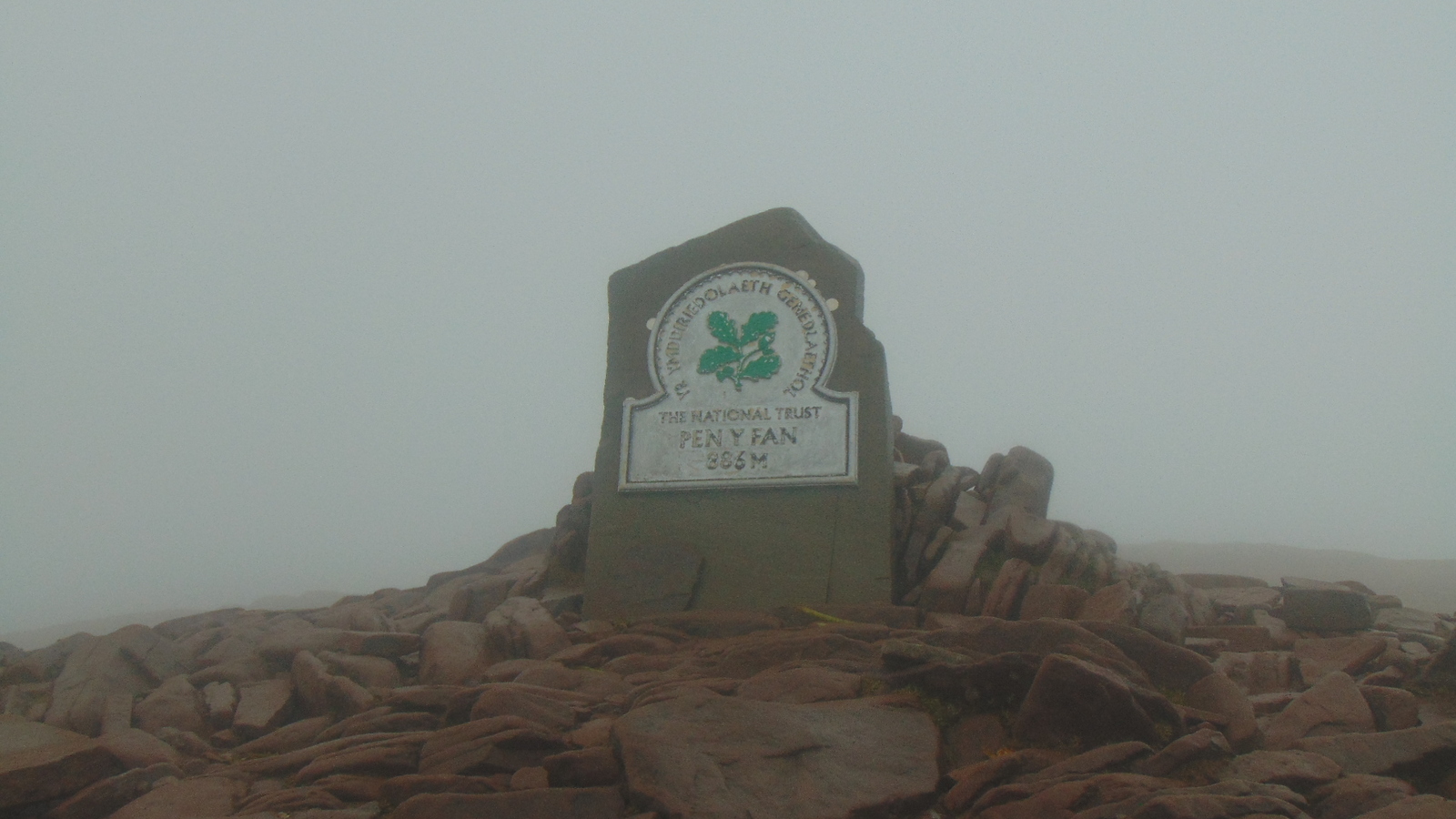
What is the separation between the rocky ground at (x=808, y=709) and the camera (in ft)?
13.9

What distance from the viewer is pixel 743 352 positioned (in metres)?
8.93

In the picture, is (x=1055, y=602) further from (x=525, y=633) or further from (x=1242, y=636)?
(x=525, y=633)

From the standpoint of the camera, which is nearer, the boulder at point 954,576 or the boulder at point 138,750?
the boulder at point 138,750

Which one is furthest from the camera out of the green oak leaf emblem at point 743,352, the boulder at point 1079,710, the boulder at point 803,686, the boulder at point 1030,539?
the green oak leaf emblem at point 743,352

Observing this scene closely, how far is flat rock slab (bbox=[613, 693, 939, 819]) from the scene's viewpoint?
416cm

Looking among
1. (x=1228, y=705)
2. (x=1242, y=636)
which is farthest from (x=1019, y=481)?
(x=1228, y=705)

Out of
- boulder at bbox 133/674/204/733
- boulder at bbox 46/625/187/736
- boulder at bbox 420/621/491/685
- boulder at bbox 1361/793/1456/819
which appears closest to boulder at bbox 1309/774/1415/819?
boulder at bbox 1361/793/1456/819

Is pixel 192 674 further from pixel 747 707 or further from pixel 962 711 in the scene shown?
pixel 962 711

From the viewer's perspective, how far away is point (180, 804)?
4.86m

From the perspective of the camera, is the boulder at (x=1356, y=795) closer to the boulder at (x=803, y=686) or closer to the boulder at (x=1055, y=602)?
the boulder at (x=803, y=686)

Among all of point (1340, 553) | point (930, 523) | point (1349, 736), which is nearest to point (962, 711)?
point (1349, 736)

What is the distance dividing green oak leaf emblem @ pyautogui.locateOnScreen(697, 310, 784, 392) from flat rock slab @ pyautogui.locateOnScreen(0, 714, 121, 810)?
5136 mm

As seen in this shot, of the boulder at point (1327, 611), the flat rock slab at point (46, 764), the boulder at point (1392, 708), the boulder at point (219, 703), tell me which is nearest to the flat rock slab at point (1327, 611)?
the boulder at point (1327, 611)

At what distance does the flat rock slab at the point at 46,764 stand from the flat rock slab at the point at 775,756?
2736 mm
